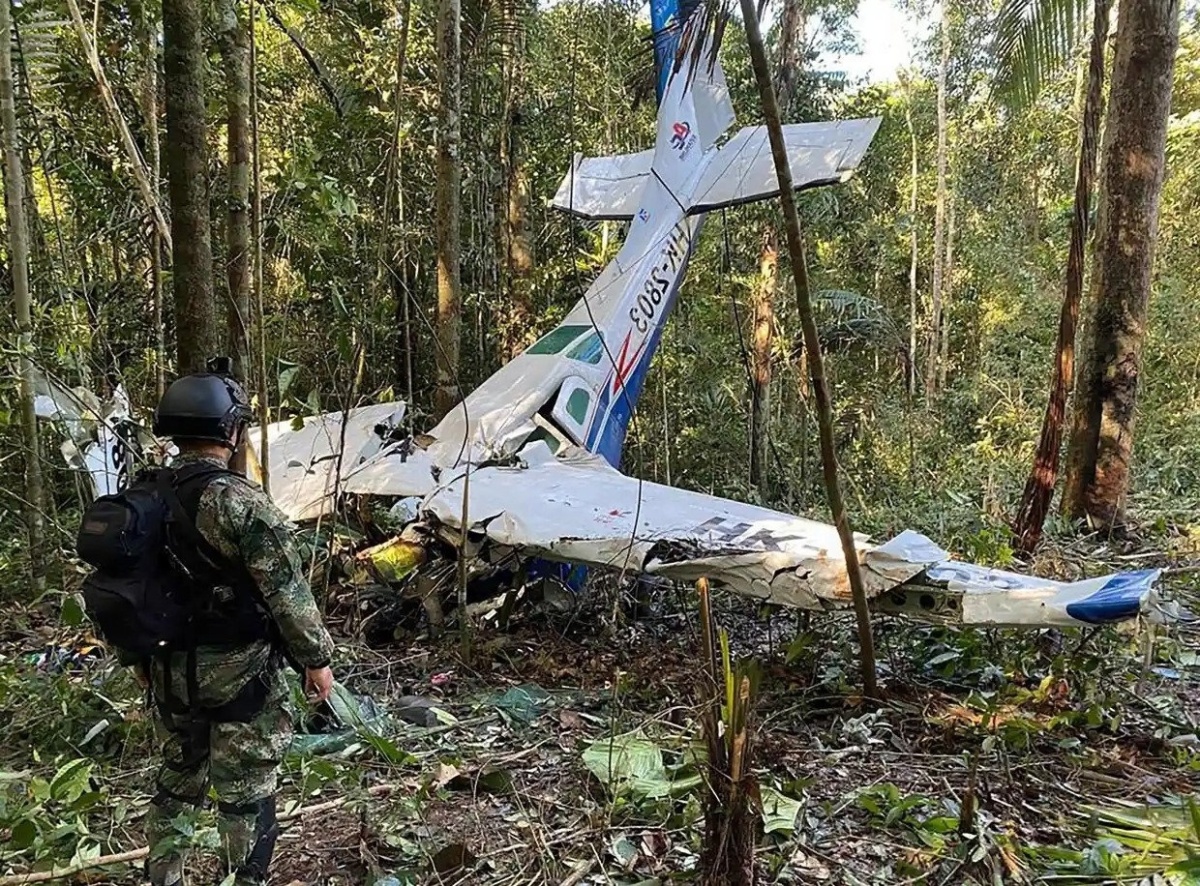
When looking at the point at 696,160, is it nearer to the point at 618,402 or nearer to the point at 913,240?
the point at 618,402

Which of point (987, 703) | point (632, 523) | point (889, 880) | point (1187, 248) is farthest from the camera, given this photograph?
point (1187, 248)

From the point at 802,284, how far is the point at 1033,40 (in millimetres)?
5662

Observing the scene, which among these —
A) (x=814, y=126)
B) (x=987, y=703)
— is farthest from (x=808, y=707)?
(x=814, y=126)

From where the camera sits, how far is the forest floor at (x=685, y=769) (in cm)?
278

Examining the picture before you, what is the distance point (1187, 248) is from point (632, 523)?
597 inches

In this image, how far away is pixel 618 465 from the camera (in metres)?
7.52

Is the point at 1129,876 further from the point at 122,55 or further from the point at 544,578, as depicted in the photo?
the point at 122,55

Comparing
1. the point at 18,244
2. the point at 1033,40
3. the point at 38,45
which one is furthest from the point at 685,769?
the point at 1033,40

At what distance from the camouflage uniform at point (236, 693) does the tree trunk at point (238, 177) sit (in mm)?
2219

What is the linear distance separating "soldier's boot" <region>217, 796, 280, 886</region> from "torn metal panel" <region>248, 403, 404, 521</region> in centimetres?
273

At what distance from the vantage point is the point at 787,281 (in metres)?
13.4

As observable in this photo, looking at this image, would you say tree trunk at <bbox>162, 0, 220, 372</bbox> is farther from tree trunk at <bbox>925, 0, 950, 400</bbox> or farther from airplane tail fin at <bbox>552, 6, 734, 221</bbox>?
tree trunk at <bbox>925, 0, 950, 400</bbox>

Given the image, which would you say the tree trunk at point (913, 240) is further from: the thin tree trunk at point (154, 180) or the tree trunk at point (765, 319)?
the thin tree trunk at point (154, 180)

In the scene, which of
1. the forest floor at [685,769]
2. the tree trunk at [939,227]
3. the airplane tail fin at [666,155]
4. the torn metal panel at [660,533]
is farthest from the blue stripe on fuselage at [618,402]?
the tree trunk at [939,227]
